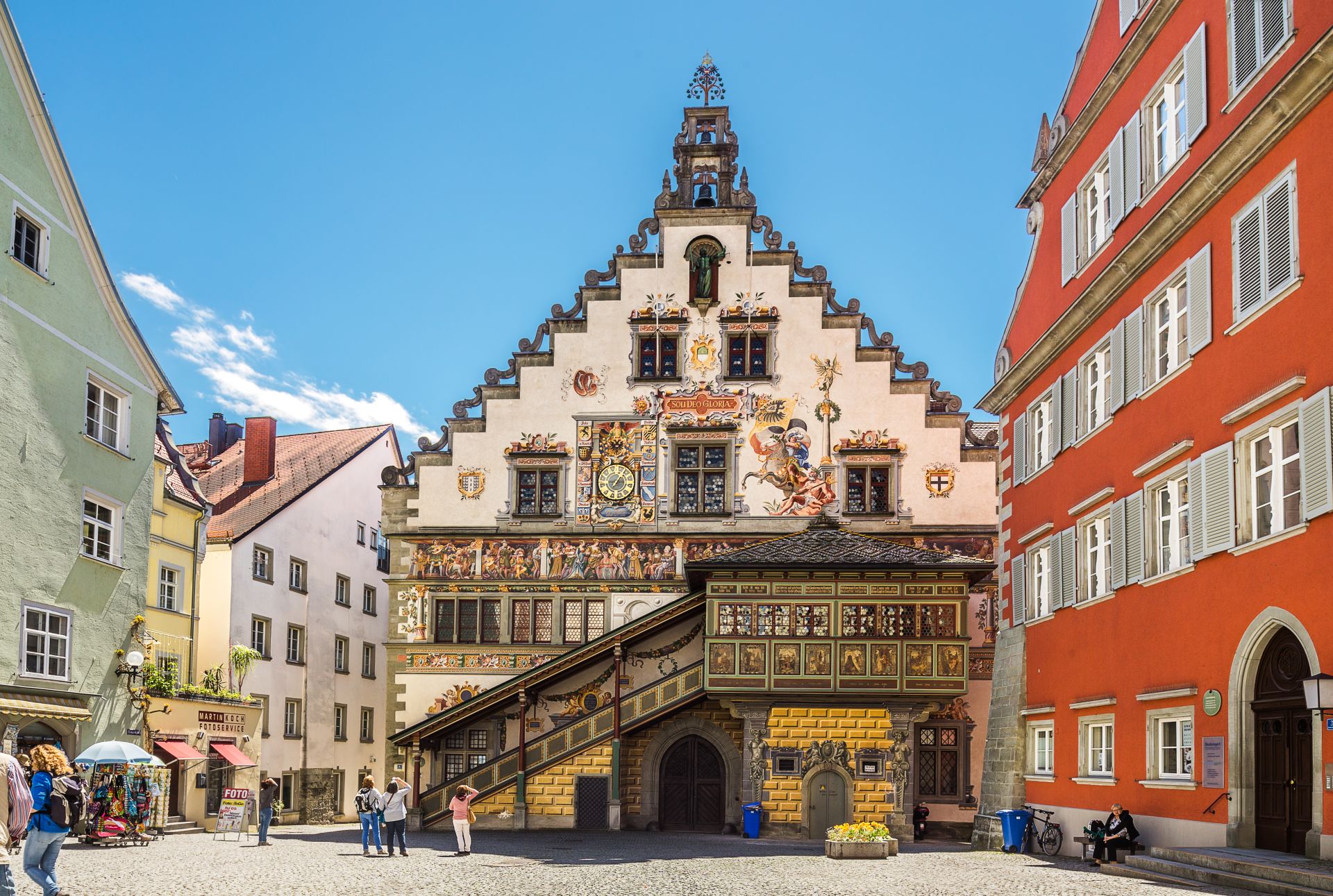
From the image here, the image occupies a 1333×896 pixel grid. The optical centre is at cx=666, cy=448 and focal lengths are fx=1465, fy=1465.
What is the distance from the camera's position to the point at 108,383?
1099 inches

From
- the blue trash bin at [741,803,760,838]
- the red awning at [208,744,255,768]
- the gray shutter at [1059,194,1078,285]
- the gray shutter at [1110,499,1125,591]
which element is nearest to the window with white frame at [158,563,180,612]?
the red awning at [208,744,255,768]

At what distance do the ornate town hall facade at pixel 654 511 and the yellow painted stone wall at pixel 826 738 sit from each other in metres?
1.76

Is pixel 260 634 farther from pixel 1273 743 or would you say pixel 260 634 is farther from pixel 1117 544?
pixel 1273 743

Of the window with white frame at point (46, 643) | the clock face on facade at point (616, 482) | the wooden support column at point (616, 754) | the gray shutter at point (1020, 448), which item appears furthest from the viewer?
the clock face on facade at point (616, 482)

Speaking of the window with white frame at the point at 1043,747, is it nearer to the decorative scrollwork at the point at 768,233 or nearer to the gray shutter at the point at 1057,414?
the gray shutter at the point at 1057,414

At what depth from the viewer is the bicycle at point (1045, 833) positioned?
23.0 m

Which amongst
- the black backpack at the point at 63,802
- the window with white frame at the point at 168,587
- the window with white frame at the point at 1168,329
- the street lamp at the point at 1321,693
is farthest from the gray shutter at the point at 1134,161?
the window with white frame at the point at 168,587

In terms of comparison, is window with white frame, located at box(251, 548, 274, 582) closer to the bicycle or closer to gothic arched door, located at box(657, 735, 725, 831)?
gothic arched door, located at box(657, 735, 725, 831)

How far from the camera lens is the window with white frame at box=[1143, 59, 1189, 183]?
19.0 m

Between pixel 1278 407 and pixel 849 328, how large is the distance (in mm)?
19151

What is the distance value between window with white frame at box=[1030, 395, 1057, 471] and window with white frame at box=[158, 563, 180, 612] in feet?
60.0

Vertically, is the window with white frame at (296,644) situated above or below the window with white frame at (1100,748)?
above

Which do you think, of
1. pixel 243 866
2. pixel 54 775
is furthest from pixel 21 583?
pixel 54 775

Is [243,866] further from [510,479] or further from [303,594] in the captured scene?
[303,594]
